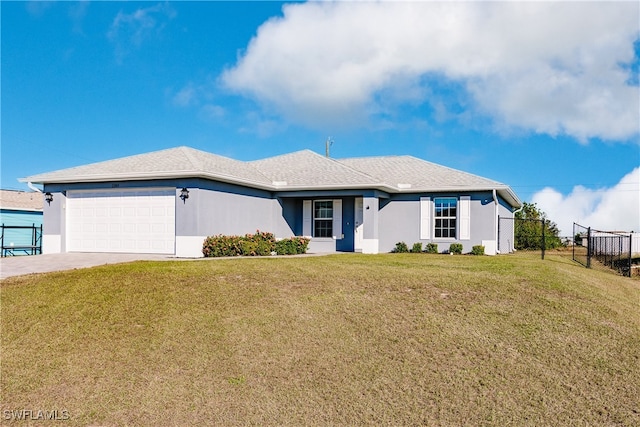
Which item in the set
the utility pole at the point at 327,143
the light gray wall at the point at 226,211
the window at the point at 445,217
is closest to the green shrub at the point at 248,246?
the light gray wall at the point at 226,211

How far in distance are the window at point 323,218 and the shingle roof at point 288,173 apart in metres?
1.31

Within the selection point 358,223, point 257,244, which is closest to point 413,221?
point 358,223

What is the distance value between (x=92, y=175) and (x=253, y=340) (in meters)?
13.4

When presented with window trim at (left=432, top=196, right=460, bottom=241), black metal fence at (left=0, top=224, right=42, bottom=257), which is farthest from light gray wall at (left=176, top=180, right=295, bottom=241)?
black metal fence at (left=0, top=224, right=42, bottom=257)

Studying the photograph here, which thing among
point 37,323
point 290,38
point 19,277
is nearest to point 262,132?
point 290,38

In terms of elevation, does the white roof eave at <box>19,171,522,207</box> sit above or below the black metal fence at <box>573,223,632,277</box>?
above

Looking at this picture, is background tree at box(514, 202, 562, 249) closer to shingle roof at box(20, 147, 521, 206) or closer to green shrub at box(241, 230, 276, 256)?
shingle roof at box(20, 147, 521, 206)

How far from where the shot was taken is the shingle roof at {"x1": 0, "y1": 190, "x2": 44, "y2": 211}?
25047mm

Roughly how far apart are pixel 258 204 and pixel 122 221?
5.23 m

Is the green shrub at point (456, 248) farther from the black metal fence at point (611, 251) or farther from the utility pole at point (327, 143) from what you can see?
the utility pole at point (327, 143)

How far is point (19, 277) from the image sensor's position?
34.9 ft

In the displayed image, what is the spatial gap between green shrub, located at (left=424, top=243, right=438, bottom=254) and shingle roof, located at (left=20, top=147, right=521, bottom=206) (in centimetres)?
236

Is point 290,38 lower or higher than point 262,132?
higher

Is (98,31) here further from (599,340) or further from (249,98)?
(599,340)
